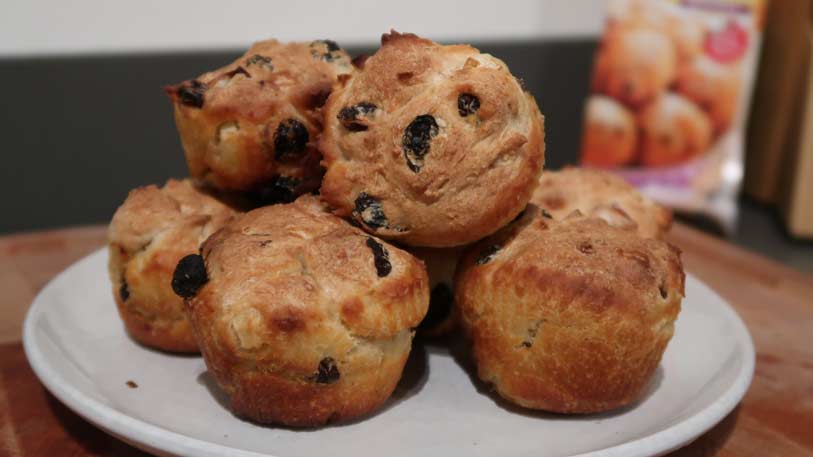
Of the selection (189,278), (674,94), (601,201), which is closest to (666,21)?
(674,94)

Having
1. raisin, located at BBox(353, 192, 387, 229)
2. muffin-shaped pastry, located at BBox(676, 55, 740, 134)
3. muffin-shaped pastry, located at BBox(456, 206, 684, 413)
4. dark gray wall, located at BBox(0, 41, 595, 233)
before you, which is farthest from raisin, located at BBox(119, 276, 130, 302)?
muffin-shaped pastry, located at BBox(676, 55, 740, 134)

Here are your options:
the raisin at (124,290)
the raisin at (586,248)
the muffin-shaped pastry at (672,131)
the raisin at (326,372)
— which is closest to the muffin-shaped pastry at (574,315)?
the raisin at (586,248)

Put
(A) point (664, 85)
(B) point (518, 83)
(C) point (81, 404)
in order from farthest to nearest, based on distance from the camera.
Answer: (A) point (664, 85) → (B) point (518, 83) → (C) point (81, 404)

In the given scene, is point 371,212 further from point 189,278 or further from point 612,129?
point 612,129

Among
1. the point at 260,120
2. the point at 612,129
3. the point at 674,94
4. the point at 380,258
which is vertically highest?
the point at 260,120

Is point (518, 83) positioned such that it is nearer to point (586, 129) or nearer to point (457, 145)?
point (457, 145)

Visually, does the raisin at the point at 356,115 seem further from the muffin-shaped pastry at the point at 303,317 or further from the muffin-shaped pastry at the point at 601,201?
the muffin-shaped pastry at the point at 601,201

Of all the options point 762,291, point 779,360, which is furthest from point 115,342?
point 762,291
